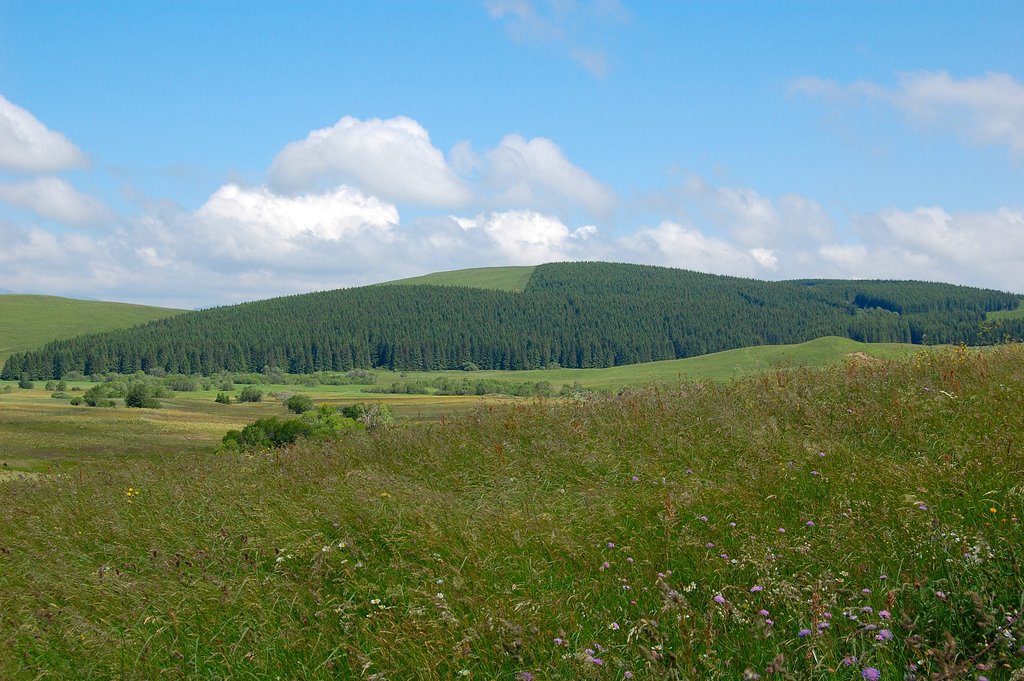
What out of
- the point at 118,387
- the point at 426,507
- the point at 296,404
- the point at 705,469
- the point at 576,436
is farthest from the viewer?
the point at 118,387

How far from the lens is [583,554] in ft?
17.2

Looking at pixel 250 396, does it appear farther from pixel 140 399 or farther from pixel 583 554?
pixel 583 554

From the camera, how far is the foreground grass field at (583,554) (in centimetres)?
386

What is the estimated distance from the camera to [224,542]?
21.3 ft

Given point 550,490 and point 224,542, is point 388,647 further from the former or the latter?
point 550,490

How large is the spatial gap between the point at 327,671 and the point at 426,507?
2116mm

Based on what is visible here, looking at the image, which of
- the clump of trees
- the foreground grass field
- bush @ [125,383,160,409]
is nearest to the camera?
the foreground grass field

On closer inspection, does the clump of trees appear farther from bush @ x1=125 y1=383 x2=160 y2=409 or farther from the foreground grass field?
bush @ x1=125 y1=383 x2=160 y2=409

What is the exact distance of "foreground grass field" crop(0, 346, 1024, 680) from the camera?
12.7 ft

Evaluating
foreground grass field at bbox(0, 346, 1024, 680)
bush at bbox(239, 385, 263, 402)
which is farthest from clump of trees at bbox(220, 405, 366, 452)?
bush at bbox(239, 385, 263, 402)

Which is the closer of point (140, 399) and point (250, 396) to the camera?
point (140, 399)

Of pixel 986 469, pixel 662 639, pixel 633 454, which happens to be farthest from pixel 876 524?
pixel 633 454

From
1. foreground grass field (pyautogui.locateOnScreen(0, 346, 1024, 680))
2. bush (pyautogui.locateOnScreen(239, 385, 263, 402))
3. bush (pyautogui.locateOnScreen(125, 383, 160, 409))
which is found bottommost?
bush (pyautogui.locateOnScreen(239, 385, 263, 402))

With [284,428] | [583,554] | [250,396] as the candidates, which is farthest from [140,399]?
[583,554]
